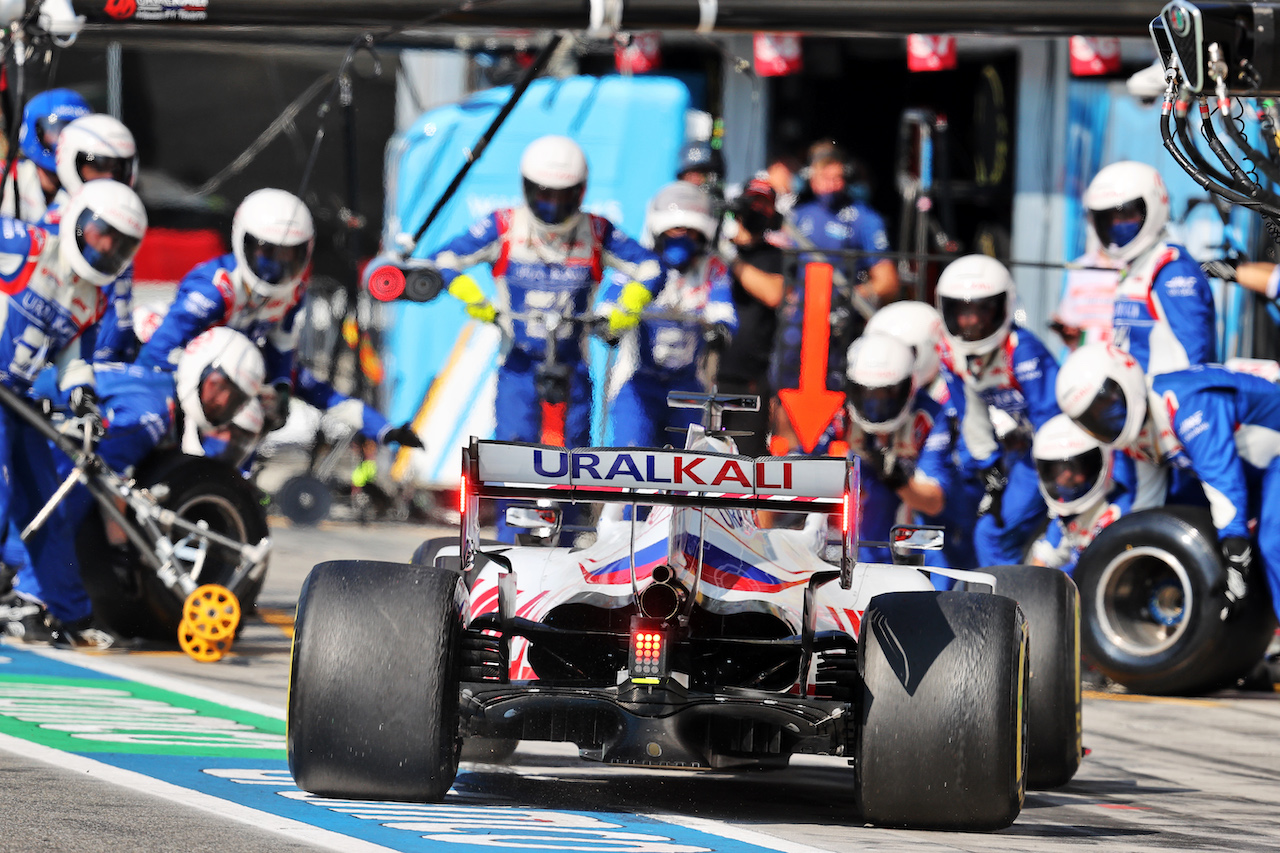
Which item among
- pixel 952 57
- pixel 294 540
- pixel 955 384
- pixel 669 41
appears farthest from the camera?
pixel 669 41

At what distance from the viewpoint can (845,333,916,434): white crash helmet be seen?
1109cm

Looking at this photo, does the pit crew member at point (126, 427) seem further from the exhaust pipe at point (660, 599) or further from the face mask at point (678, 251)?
the exhaust pipe at point (660, 599)

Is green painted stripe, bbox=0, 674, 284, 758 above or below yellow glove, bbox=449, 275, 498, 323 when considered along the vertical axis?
below

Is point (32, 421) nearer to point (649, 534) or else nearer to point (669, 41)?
point (649, 534)

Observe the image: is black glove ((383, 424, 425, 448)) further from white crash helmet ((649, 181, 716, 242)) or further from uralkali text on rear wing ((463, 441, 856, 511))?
uralkali text on rear wing ((463, 441, 856, 511))

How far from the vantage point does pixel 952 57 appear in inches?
623

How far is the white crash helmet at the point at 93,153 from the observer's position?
11.4m

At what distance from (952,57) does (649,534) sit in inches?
403

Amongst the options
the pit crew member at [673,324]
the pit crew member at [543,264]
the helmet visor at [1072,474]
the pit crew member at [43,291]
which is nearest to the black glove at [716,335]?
the pit crew member at [673,324]

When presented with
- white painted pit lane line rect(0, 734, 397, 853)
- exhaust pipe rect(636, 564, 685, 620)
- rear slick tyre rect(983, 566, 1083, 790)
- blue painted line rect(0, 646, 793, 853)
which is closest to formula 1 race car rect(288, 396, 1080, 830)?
exhaust pipe rect(636, 564, 685, 620)

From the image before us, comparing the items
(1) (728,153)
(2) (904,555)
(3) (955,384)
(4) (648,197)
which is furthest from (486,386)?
(2) (904,555)

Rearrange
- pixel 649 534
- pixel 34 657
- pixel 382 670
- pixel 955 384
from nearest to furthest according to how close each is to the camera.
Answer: pixel 382 670 < pixel 649 534 < pixel 34 657 < pixel 955 384

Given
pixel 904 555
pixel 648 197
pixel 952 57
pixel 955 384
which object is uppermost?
pixel 952 57

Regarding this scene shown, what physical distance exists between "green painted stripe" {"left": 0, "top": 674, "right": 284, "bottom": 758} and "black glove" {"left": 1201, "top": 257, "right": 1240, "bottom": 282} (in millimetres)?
5185
